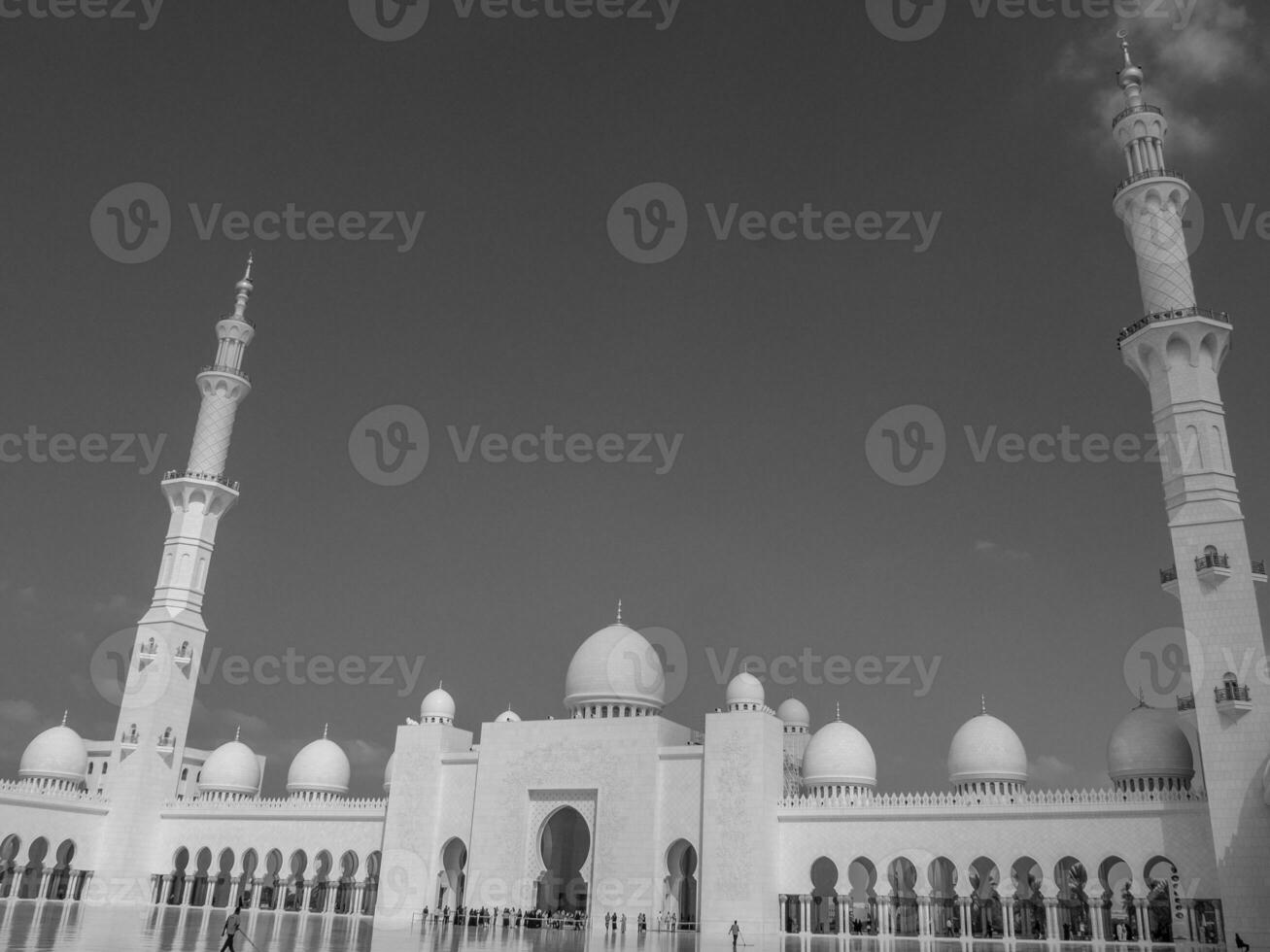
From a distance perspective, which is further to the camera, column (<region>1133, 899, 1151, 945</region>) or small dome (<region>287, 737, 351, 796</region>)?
small dome (<region>287, 737, 351, 796</region>)

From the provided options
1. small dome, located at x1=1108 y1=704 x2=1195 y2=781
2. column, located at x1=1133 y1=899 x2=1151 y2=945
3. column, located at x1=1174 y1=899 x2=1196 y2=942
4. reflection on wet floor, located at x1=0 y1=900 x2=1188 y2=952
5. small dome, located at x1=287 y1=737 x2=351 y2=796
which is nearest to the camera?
reflection on wet floor, located at x1=0 y1=900 x2=1188 y2=952

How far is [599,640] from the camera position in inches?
1234

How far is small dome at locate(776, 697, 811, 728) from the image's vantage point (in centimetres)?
4019

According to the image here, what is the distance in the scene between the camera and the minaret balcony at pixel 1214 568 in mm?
22328

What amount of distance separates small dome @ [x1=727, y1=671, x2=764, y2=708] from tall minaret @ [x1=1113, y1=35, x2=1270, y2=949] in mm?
13382

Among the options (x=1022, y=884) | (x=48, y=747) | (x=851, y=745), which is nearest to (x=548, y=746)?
(x=851, y=745)

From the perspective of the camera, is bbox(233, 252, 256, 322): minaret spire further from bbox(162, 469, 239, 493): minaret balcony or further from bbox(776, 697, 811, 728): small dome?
bbox(776, 697, 811, 728): small dome

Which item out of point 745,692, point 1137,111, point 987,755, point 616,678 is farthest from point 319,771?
point 1137,111

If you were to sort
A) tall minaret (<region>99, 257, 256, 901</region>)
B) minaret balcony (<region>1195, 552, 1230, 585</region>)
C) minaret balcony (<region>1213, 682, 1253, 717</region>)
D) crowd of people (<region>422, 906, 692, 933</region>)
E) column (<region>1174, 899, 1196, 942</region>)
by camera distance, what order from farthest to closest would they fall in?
1. tall minaret (<region>99, 257, 256, 901</region>)
2. crowd of people (<region>422, 906, 692, 933</region>)
3. column (<region>1174, 899, 1196, 942</region>)
4. minaret balcony (<region>1195, 552, 1230, 585</region>)
5. minaret balcony (<region>1213, 682, 1253, 717</region>)

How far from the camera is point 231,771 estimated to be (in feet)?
124

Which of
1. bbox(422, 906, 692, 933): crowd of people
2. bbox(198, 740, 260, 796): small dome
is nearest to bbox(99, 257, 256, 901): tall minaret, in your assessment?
bbox(198, 740, 260, 796): small dome

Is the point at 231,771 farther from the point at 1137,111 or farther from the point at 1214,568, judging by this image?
the point at 1137,111

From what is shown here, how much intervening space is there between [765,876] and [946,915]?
625 centimetres

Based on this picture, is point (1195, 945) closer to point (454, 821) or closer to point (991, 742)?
point (991, 742)
